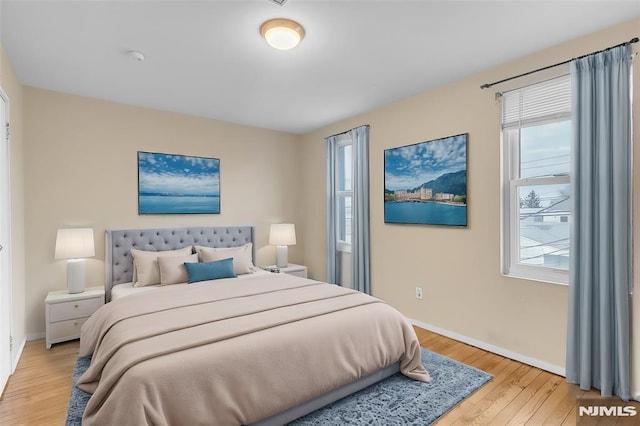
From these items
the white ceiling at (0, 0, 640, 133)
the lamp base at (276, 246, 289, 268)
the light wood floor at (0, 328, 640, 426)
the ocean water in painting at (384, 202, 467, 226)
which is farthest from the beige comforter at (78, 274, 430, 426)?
the white ceiling at (0, 0, 640, 133)

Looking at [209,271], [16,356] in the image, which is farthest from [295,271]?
[16,356]

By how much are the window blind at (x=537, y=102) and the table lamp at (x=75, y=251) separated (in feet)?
13.4

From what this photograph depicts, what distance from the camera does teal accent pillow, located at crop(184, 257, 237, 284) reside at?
350cm

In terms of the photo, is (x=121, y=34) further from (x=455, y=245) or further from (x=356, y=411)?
(x=455, y=245)

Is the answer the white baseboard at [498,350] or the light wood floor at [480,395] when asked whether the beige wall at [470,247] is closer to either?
the white baseboard at [498,350]

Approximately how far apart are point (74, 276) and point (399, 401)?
10.5 ft

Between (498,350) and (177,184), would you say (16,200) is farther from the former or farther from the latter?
(498,350)

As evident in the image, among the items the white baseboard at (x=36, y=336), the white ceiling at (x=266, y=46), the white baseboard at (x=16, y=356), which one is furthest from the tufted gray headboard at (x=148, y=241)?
the white ceiling at (x=266, y=46)

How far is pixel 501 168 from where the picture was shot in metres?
2.96

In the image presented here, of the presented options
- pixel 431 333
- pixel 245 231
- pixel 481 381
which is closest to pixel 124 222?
pixel 245 231

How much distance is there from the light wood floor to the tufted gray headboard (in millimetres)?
916

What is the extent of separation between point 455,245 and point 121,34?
329 cm

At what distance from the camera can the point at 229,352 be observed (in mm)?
1864

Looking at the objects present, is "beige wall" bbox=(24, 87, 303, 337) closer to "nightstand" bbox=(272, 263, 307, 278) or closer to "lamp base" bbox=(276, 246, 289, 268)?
"lamp base" bbox=(276, 246, 289, 268)
